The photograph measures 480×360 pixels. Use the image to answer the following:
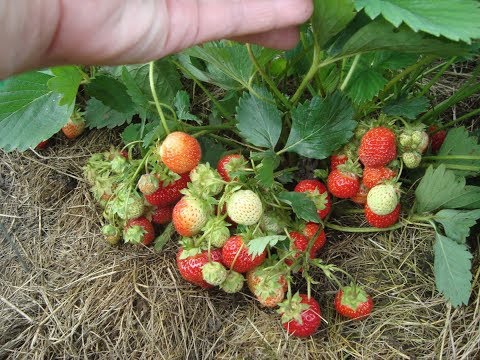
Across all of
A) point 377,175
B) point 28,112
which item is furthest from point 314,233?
point 28,112

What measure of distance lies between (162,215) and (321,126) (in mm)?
455

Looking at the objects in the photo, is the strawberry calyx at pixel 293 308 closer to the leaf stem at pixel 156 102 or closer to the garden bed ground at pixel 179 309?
the garden bed ground at pixel 179 309

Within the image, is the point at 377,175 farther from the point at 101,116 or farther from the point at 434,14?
the point at 101,116

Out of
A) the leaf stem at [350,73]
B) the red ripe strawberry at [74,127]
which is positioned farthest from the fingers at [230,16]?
the red ripe strawberry at [74,127]

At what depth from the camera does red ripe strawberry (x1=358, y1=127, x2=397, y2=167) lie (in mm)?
1129

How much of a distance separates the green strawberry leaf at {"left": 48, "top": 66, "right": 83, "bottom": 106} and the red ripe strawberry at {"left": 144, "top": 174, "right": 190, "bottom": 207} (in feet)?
0.92

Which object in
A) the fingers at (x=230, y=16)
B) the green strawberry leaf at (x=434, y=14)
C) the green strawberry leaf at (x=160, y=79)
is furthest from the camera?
the green strawberry leaf at (x=160, y=79)

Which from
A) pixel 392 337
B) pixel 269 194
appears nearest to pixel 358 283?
pixel 392 337

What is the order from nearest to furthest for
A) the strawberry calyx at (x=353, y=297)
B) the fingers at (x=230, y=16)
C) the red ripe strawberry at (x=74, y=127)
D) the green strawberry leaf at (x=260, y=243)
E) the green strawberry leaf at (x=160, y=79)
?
the fingers at (x=230, y=16), the green strawberry leaf at (x=260, y=243), the strawberry calyx at (x=353, y=297), the green strawberry leaf at (x=160, y=79), the red ripe strawberry at (x=74, y=127)

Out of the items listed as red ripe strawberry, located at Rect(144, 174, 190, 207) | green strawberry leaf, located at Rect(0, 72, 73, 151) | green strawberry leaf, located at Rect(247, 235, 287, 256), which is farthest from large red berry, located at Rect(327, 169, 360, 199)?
green strawberry leaf, located at Rect(0, 72, 73, 151)

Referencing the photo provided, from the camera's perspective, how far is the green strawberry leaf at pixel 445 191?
114 centimetres

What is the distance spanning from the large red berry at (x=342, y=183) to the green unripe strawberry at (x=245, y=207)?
20cm

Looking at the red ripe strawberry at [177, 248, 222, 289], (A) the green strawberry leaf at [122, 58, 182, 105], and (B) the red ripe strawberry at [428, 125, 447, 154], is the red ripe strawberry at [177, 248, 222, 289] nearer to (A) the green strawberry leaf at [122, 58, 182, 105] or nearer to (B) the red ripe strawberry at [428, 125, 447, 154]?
(A) the green strawberry leaf at [122, 58, 182, 105]

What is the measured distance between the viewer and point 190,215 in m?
1.13
